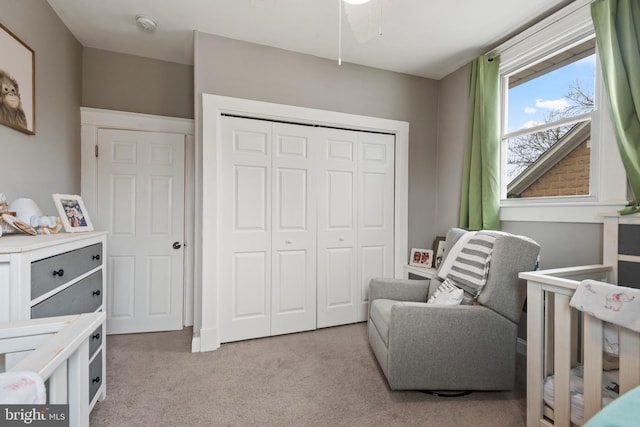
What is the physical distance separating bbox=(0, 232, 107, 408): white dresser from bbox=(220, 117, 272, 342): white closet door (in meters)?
0.89

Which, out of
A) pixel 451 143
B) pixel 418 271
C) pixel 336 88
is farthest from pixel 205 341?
pixel 451 143

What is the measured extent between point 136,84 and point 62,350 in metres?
2.83

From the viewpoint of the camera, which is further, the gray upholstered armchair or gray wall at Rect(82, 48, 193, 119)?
gray wall at Rect(82, 48, 193, 119)

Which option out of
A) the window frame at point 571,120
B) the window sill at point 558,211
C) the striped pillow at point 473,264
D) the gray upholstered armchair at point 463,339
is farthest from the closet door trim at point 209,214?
the window sill at point 558,211

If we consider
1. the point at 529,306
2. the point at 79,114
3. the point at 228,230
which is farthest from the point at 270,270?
the point at 79,114

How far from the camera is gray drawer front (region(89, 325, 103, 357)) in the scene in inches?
58.4

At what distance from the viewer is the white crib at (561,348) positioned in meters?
1.08

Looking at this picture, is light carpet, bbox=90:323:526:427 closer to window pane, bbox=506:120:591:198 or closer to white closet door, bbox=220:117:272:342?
white closet door, bbox=220:117:272:342

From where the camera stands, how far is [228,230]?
2447mm

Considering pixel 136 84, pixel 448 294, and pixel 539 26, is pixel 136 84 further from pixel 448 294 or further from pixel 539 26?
pixel 539 26

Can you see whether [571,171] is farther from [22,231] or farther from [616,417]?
[22,231]

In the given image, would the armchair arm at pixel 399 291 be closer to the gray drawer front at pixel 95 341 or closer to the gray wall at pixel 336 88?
the gray wall at pixel 336 88

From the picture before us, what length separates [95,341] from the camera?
5.07 ft

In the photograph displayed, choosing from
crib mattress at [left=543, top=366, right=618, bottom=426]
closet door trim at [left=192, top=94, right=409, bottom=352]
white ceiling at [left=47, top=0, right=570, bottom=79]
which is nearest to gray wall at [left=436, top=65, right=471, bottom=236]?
white ceiling at [left=47, top=0, right=570, bottom=79]
